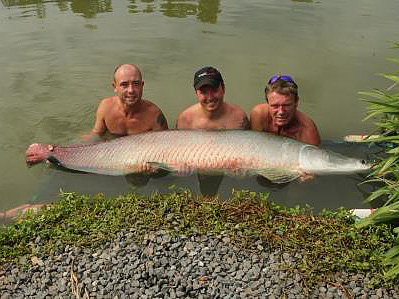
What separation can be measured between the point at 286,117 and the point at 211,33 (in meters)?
5.53

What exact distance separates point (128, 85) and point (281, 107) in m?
1.82

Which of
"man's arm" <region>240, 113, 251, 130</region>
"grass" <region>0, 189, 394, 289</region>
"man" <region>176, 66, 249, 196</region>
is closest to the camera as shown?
"grass" <region>0, 189, 394, 289</region>

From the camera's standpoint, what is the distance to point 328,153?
4809mm

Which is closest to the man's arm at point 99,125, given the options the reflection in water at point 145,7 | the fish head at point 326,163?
the fish head at point 326,163

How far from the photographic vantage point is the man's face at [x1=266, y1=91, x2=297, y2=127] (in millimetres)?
4836

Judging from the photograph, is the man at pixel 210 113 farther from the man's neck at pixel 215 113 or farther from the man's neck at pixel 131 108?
the man's neck at pixel 131 108

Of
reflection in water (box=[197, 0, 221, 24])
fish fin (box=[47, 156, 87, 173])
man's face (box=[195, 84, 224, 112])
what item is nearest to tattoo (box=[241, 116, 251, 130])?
man's face (box=[195, 84, 224, 112])

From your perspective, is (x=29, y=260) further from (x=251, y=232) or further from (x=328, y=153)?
(x=328, y=153)

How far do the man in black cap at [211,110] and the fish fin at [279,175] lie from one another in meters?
0.87

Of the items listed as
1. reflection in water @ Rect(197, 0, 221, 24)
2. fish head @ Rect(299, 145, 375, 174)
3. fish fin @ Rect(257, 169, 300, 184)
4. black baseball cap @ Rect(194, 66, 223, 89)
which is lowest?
fish fin @ Rect(257, 169, 300, 184)

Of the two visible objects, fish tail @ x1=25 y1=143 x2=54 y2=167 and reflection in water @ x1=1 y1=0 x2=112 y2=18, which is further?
reflection in water @ x1=1 y1=0 x2=112 y2=18

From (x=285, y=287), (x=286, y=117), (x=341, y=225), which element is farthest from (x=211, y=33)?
(x=285, y=287)

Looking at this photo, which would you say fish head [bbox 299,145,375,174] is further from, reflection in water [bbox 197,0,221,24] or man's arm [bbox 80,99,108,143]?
reflection in water [bbox 197,0,221,24]

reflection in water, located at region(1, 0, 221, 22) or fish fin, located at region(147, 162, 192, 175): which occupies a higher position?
reflection in water, located at region(1, 0, 221, 22)
